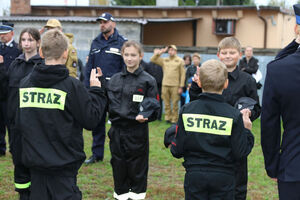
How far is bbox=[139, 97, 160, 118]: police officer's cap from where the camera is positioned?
482 cm

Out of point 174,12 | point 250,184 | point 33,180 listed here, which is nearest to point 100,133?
point 250,184

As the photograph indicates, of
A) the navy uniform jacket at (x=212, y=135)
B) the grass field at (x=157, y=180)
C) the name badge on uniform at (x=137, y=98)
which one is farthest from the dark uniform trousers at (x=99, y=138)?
the navy uniform jacket at (x=212, y=135)

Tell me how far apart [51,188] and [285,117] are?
75.2 inches

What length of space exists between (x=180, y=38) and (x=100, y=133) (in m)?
14.9

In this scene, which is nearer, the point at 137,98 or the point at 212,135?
the point at 212,135

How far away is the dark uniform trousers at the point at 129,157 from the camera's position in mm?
4992

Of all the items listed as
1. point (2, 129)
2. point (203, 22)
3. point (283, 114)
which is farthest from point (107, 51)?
point (203, 22)

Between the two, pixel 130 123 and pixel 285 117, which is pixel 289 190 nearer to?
pixel 285 117

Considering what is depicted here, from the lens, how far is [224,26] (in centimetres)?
1989

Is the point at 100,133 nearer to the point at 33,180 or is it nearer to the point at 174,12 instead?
the point at 33,180

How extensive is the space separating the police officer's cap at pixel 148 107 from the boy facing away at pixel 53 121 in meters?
1.38

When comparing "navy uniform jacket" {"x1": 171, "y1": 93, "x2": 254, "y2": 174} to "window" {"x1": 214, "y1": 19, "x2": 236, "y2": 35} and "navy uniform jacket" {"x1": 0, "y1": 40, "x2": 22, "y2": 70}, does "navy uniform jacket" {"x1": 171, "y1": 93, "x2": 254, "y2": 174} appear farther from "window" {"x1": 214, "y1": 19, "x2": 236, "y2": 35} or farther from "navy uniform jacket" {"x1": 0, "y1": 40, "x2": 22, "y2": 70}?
"window" {"x1": 214, "y1": 19, "x2": 236, "y2": 35}

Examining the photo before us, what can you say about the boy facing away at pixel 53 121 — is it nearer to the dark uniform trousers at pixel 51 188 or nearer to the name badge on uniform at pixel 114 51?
the dark uniform trousers at pixel 51 188

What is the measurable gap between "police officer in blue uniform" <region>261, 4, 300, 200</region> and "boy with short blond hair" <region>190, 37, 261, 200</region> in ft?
3.44
